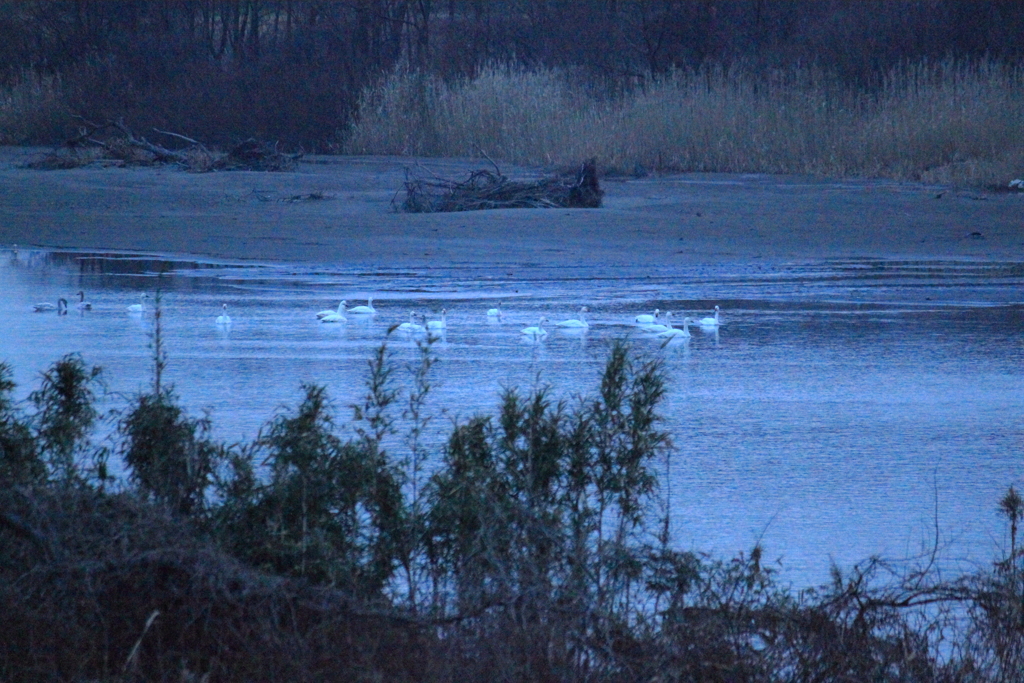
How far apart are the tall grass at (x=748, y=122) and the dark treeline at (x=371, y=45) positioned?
186 centimetres

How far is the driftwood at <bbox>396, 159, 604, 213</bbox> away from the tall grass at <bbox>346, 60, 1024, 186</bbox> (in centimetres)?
615

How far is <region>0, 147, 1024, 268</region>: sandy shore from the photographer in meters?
15.9

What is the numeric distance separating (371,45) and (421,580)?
1446 inches

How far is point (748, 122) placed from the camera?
25703mm

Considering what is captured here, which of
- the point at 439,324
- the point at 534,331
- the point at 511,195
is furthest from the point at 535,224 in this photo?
the point at 534,331

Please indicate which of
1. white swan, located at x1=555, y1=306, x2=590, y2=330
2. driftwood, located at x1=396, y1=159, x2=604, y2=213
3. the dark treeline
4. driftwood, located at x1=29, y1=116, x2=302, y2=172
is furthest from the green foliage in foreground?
the dark treeline

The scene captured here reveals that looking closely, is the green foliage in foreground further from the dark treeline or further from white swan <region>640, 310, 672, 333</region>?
the dark treeline

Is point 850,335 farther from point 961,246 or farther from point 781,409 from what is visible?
point 961,246

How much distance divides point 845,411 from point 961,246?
9.57m

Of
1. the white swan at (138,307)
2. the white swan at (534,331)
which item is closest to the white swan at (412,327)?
the white swan at (534,331)

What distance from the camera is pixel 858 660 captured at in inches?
152

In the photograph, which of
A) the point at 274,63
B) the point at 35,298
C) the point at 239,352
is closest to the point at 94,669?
the point at 239,352

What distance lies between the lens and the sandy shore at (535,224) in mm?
15898

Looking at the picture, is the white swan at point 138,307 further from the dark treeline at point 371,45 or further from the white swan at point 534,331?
the dark treeline at point 371,45
